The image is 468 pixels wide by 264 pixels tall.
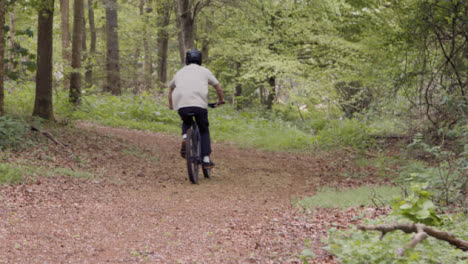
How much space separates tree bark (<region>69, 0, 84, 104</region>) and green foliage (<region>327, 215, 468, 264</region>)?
12.2 meters

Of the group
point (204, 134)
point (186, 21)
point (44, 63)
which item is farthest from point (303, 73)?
point (204, 134)

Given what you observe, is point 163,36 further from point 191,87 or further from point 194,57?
point 191,87

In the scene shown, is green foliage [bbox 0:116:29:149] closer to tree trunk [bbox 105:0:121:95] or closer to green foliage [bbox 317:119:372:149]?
green foliage [bbox 317:119:372:149]

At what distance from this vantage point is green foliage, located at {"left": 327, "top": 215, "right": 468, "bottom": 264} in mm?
3164

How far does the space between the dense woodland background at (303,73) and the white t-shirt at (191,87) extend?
3.25 m

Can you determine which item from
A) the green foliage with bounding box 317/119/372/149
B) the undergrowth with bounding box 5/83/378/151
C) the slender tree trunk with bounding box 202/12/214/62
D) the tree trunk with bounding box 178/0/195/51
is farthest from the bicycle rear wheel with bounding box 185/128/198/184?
the slender tree trunk with bounding box 202/12/214/62

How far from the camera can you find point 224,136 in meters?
16.1

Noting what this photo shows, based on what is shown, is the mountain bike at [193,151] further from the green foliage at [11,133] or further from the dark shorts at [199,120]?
the green foliage at [11,133]

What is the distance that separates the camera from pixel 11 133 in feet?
28.8

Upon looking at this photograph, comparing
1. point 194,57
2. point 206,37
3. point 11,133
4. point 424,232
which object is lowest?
point 424,232

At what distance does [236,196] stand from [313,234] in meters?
2.80

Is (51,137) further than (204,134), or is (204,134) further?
(51,137)

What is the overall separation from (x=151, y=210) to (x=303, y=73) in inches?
680

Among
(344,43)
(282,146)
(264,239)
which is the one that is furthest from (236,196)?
(344,43)
